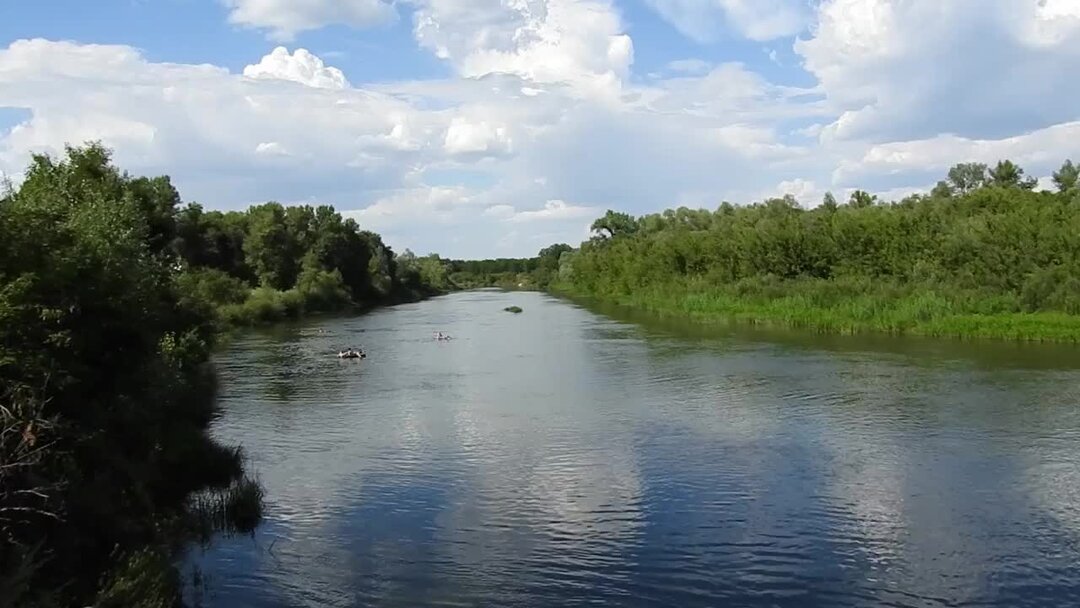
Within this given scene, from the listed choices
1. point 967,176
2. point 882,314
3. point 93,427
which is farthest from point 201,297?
point 967,176

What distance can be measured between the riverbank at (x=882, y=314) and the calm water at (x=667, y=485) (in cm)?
643

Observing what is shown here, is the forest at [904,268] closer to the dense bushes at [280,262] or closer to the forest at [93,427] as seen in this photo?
the dense bushes at [280,262]

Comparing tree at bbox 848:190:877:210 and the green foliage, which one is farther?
tree at bbox 848:190:877:210

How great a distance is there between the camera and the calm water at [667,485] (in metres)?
12.5

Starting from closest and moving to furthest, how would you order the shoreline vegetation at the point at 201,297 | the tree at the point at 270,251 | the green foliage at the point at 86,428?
1. the green foliage at the point at 86,428
2. the shoreline vegetation at the point at 201,297
3. the tree at the point at 270,251

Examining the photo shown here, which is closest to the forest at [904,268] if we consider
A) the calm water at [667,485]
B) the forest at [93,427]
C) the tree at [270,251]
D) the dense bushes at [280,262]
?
the calm water at [667,485]

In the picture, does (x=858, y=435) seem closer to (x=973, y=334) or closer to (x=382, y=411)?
(x=382, y=411)

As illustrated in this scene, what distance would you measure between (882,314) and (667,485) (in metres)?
31.2

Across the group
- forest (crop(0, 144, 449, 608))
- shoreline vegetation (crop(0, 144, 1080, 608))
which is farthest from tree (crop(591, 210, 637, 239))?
forest (crop(0, 144, 449, 608))

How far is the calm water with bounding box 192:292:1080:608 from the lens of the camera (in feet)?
40.9

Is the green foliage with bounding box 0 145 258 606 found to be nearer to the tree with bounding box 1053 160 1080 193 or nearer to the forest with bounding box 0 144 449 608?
the forest with bounding box 0 144 449 608

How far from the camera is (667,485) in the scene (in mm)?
17109

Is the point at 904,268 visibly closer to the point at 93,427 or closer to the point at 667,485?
the point at 667,485

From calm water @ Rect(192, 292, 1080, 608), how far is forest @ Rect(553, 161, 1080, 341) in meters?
10.1
